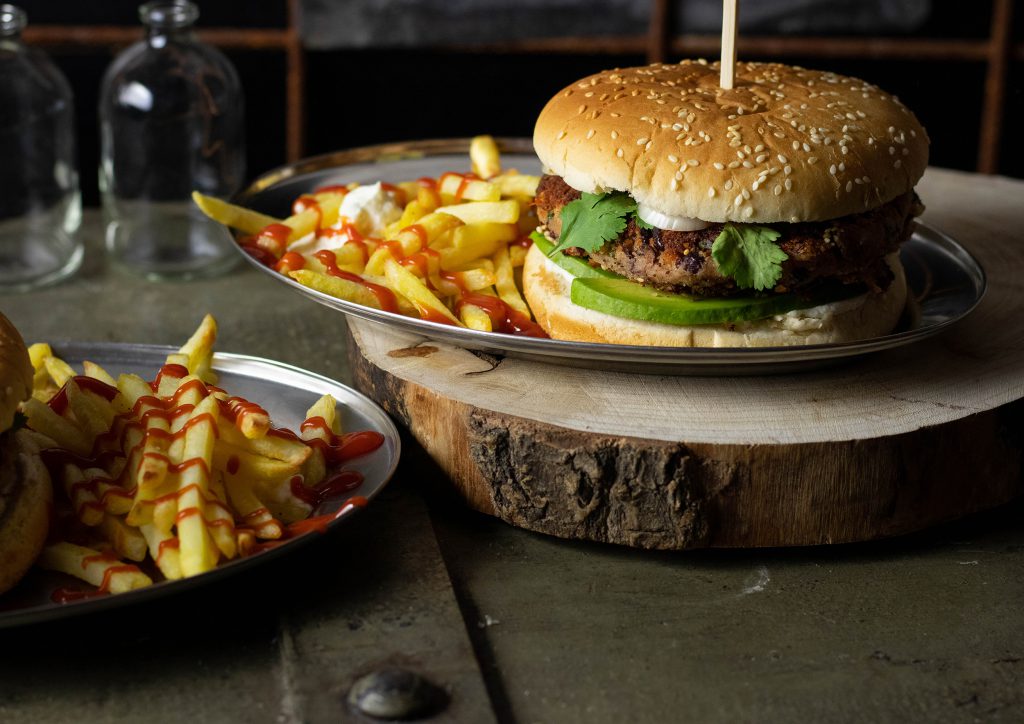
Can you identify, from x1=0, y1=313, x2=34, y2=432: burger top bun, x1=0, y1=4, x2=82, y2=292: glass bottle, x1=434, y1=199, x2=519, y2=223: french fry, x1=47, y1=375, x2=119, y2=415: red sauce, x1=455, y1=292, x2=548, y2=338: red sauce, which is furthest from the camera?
x1=0, y1=4, x2=82, y2=292: glass bottle

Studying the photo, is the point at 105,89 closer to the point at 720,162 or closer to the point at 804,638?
the point at 720,162

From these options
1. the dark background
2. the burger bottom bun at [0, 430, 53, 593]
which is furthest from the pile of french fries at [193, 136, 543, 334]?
the dark background

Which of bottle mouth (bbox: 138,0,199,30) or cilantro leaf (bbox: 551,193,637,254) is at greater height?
bottle mouth (bbox: 138,0,199,30)

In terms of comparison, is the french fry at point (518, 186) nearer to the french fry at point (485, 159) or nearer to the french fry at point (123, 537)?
the french fry at point (485, 159)

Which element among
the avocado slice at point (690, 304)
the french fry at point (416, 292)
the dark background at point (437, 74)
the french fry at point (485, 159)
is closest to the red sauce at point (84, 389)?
the french fry at point (416, 292)

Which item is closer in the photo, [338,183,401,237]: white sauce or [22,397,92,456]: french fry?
[22,397,92,456]: french fry

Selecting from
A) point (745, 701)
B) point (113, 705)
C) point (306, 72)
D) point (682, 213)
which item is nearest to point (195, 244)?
point (306, 72)

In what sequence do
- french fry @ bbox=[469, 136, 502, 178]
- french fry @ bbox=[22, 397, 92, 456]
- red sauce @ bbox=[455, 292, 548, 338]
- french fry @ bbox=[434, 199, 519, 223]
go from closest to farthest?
french fry @ bbox=[22, 397, 92, 456], red sauce @ bbox=[455, 292, 548, 338], french fry @ bbox=[434, 199, 519, 223], french fry @ bbox=[469, 136, 502, 178]

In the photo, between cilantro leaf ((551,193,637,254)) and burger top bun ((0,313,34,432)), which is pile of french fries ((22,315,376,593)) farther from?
cilantro leaf ((551,193,637,254))
